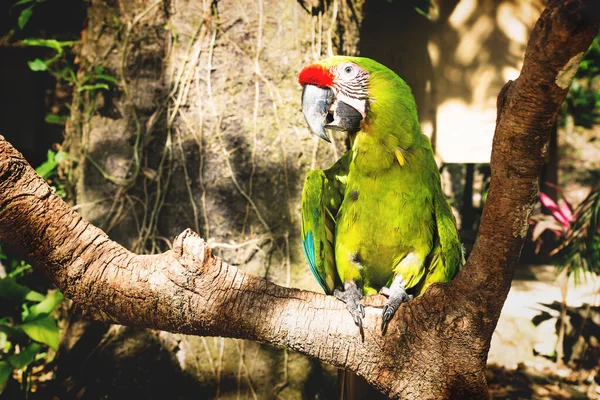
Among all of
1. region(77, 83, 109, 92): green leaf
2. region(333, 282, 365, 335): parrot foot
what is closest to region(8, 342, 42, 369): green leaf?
region(77, 83, 109, 92): green leaf

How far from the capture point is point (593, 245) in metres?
3.05

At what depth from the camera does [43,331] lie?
Answer: 6.98ft

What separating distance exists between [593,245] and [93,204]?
3076 mm

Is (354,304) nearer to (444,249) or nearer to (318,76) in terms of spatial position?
(444,249)

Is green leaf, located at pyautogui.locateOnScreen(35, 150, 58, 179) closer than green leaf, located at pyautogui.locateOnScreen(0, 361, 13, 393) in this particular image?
No

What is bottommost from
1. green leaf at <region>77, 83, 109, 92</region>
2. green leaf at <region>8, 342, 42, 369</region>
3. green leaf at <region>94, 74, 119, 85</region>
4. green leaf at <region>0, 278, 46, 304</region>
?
green leaf at <region>8, 342, 42, 369</region>

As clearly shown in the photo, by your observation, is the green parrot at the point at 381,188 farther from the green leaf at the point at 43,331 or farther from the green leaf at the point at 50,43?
the green leaf at the point at 50,43

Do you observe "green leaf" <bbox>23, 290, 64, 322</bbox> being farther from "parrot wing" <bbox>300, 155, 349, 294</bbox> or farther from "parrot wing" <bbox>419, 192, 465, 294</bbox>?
"parrot wing" <bbox>419, 192, 465, 294</bbox>

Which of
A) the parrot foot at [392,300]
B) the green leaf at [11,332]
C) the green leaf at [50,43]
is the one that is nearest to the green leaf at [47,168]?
the green leaf at [50,43]

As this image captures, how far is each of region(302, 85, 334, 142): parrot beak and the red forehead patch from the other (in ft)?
0.07

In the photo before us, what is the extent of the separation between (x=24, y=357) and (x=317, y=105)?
70.4 inches

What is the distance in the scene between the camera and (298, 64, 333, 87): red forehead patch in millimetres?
1676

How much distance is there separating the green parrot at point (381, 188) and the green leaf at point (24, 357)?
1478 mm

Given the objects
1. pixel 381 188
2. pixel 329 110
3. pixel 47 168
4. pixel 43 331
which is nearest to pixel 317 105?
pixel 329 110
